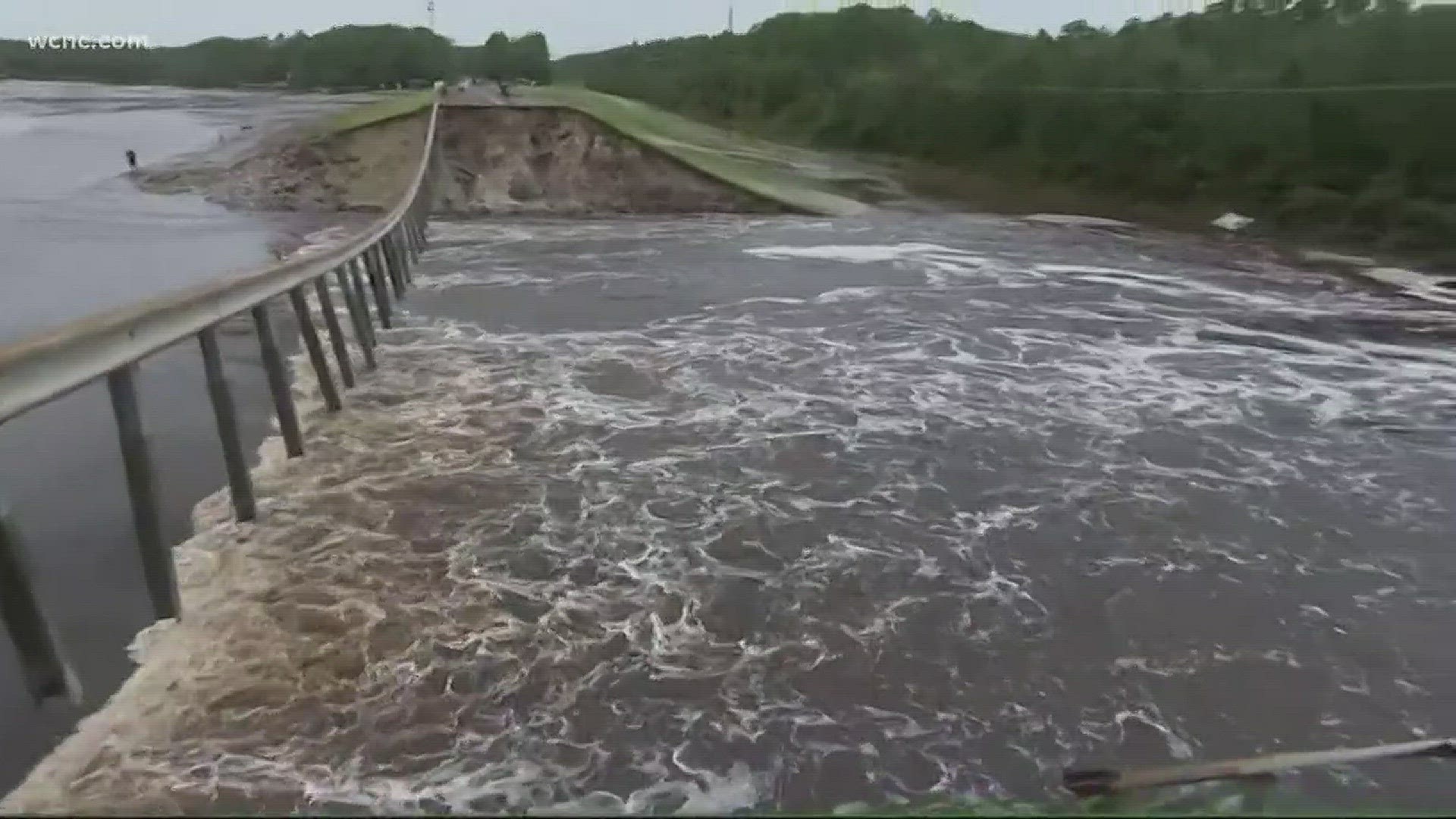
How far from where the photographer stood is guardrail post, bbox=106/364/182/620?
746 cm

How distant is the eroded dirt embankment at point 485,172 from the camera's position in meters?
40.7

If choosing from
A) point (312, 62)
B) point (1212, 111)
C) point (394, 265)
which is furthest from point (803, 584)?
point (312, 62)

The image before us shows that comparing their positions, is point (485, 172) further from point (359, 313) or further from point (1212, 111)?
point (359, 313)

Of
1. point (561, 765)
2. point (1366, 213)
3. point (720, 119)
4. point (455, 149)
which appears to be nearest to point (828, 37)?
point (720, 119)

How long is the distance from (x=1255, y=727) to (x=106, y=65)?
17154 cm

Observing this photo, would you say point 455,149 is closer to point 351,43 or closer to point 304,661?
point 304,661

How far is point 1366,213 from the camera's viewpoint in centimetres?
3462

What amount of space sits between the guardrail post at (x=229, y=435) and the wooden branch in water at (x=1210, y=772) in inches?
Answer: 285

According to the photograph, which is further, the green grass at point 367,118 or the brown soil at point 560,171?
the green grass at point 367,118

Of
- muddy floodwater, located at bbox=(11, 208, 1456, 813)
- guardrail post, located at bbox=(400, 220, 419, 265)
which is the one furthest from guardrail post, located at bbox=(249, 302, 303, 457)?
guardrail post, located at bbox=(400, 220, 419, 265)

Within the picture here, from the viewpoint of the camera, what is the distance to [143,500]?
7535 millimetres

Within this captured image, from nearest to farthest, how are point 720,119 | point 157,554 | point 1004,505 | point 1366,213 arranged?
1. point 157,554
2. point 1004,505
3. point 1366,213
4. point 720,119

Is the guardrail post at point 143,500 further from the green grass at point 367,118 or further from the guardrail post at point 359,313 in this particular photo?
the green grass at point 367,118

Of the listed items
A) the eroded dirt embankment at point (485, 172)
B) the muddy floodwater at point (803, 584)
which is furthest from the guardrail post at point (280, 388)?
the eroded dirt embankment at point (485, 172)
